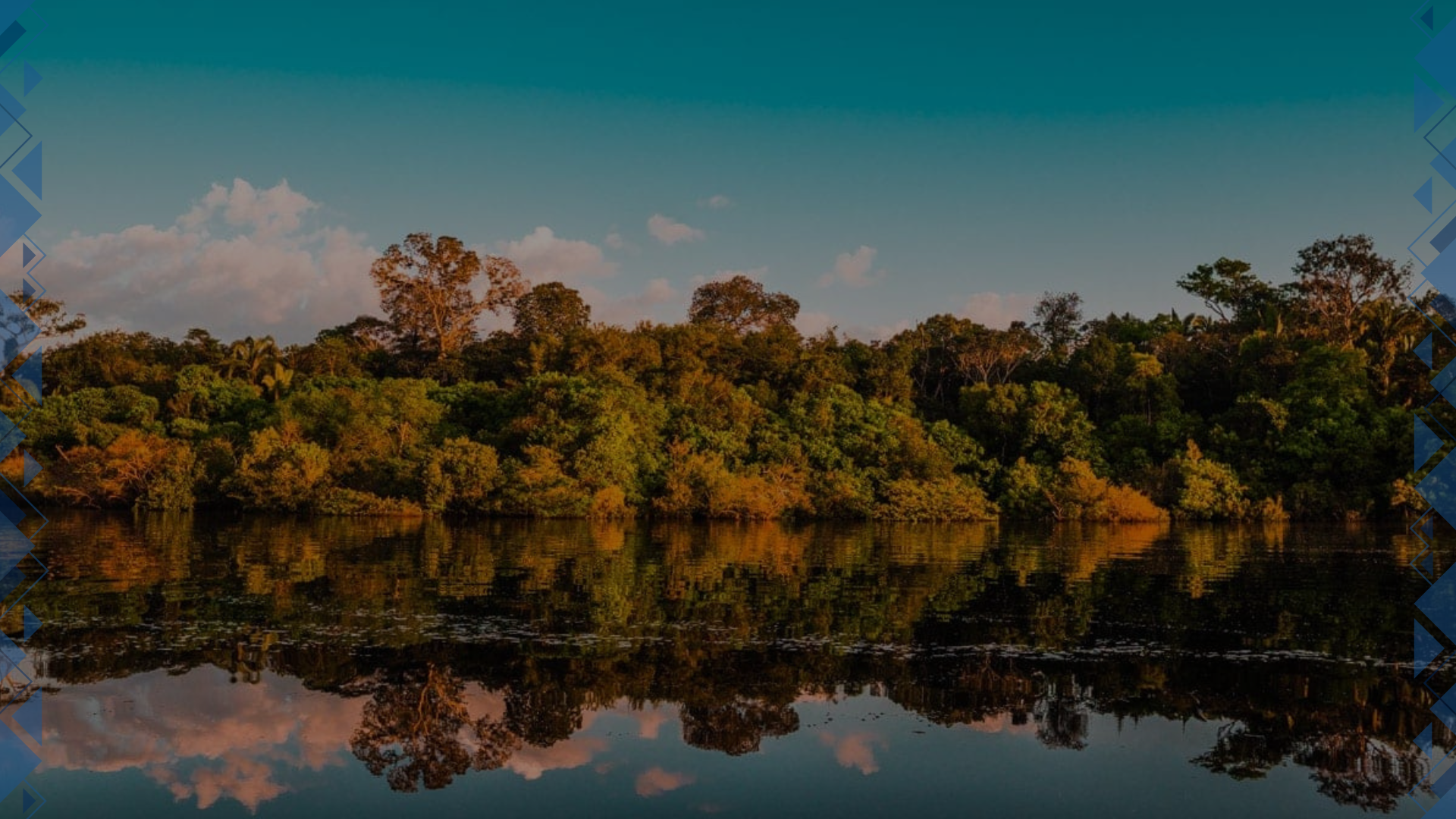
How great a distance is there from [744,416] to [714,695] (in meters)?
47.3

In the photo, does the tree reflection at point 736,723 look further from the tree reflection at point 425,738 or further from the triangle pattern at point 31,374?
the triangle pattern at point 31,374

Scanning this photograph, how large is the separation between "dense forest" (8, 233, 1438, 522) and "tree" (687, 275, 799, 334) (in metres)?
8.44

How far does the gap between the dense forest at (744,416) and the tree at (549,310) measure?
0.63 feet

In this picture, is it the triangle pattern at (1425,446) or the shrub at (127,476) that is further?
the triangle pattern at (1425,446)

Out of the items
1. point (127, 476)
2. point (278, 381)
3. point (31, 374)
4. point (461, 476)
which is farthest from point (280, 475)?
point (31, 374)

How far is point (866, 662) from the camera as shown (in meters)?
15.2

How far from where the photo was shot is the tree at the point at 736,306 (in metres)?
82.1

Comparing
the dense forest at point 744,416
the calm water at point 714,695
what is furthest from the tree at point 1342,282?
the calm water at point 714,695

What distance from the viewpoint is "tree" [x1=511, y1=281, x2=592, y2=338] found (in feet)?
245

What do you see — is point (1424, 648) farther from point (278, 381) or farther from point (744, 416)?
point (278, 381)

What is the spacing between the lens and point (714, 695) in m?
13.1

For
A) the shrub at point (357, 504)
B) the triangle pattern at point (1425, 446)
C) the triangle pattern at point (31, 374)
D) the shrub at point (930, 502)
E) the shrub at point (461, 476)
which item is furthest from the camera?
the triangle pattern at point (31, 374)

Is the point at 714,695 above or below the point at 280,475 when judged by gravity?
below

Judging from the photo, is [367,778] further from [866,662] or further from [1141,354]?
[1141,354]
